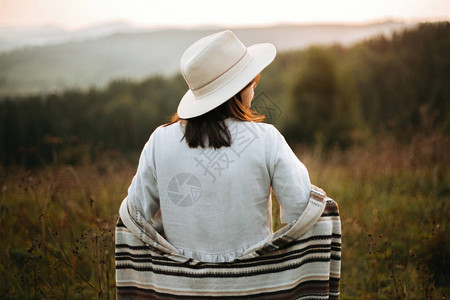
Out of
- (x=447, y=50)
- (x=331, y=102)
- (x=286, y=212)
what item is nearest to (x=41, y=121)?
(x=331, y=102)

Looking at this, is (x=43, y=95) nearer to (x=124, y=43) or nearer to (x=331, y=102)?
(x=124, y=43)

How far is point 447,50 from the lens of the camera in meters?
5.93

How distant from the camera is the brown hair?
1488 mm

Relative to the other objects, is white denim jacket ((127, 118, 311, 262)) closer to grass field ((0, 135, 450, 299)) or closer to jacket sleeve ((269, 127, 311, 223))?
jacket sleeve ((269, 127, 311, 223))

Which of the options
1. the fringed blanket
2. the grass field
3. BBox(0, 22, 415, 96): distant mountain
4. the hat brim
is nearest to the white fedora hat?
the hat brim

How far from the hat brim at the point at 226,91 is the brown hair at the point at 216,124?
1.5 inches

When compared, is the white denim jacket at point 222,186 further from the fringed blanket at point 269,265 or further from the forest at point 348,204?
the forest at point 348,204

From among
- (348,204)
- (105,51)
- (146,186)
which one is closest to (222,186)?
(146,186)

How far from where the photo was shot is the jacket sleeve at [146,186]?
1.61 m

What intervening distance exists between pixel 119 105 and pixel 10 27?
18400mm

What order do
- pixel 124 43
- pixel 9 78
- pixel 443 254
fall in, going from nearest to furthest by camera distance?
pixel 443 254
pixel 9 78
pixel 124 43

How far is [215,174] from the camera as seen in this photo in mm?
1487

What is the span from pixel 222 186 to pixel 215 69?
0.53 m

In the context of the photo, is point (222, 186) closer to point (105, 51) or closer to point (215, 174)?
point (215, 174)
